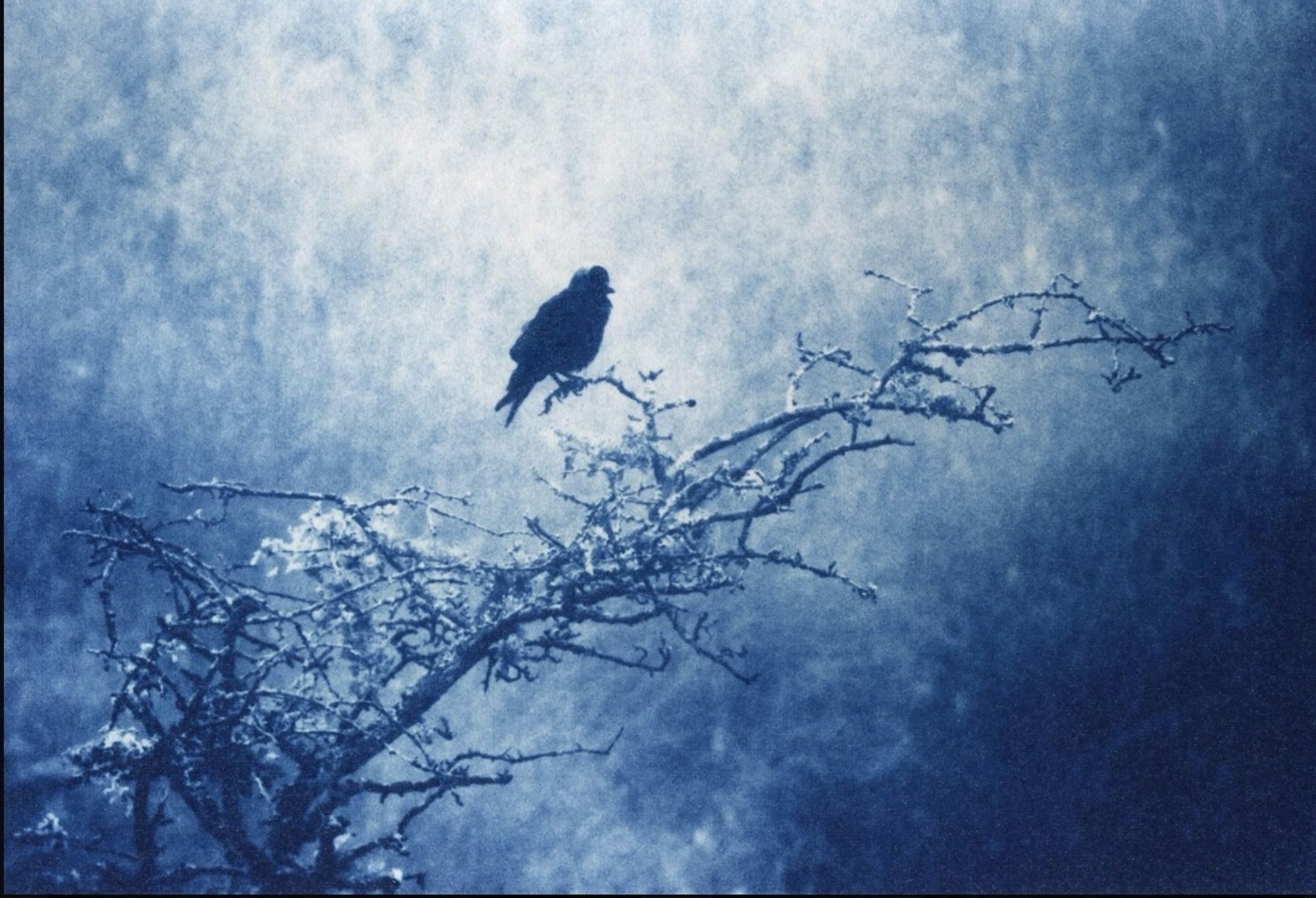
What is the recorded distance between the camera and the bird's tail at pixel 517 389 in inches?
108

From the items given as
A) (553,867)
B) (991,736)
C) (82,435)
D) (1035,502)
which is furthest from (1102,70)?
(82,435)

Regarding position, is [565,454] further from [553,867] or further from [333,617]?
[553,867]

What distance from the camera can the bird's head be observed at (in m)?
2.83

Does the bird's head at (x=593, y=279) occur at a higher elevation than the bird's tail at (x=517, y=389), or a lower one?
higher

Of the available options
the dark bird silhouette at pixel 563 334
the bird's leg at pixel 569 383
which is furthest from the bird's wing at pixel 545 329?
the bird's leg at pixel 569 383

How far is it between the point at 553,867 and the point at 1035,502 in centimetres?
347

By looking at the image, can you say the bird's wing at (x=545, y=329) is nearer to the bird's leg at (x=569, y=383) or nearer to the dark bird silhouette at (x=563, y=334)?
the dark bird silhouette at (x=563, y=334)

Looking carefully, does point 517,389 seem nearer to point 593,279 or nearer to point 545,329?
point 545,329

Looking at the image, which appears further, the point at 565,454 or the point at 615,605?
the point at 615,605

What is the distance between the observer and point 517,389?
2.77 metres

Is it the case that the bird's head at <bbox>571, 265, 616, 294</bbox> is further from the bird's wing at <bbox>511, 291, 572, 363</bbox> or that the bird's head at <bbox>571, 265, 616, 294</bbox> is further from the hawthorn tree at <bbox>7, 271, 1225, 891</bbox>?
the hawthorn tree at <bbox>7, 271, 1225, 891</bbox>

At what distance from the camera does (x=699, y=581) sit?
2.43 metres

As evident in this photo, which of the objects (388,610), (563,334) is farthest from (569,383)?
(388,610)

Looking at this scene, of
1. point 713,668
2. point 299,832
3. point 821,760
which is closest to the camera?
point 299,832
